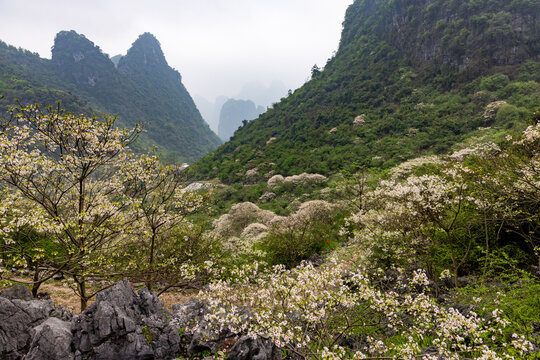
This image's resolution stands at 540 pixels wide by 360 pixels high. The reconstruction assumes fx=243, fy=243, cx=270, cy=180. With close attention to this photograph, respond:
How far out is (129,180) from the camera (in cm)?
1035

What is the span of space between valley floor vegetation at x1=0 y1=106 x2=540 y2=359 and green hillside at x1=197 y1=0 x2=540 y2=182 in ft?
104

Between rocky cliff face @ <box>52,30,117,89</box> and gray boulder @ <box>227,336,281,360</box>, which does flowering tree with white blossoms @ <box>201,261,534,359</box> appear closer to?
gray boulder @ <box>227,336,281,360</box>

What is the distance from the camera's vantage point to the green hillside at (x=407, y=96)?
46656 mm

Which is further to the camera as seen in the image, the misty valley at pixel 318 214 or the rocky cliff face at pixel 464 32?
the rocky cliff face at pixel 464 32

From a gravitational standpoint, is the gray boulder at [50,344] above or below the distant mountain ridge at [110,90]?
below

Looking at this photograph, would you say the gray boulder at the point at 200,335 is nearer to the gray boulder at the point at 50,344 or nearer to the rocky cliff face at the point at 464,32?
the gray boulder at the point at 50,344

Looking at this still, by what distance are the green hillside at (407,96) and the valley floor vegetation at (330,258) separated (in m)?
31.7

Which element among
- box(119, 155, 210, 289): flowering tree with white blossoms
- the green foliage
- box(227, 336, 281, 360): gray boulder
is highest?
box(119, 155, 210, 289): flowering tree with white blossoms

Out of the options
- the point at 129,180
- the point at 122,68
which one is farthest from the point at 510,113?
the point at 122,68

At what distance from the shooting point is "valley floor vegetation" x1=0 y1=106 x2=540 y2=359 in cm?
576

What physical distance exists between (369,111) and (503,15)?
36.0 metres

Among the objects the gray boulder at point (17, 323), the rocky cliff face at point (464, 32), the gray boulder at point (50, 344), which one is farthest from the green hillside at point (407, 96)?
the gray boulder at point (17, 323)

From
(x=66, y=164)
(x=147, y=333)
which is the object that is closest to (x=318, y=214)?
(x=147, y=333)

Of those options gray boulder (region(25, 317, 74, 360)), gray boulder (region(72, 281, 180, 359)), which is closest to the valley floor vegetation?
Result: gray boulder (region(72, 281, 180, 359))
